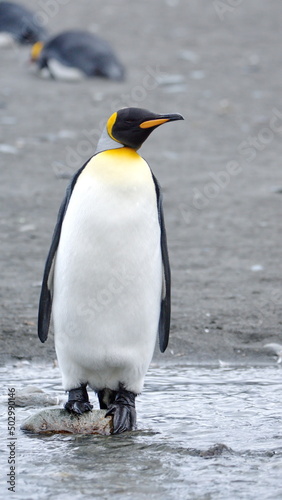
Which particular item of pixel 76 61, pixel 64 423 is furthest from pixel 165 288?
pixel 76 61

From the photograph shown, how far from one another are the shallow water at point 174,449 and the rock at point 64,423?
51 millimetres

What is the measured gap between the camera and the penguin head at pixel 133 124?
3.86 m

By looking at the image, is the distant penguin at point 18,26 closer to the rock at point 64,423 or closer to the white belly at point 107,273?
the white belly at point 107,273

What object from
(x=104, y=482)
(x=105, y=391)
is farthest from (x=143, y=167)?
(x=104, y=482)

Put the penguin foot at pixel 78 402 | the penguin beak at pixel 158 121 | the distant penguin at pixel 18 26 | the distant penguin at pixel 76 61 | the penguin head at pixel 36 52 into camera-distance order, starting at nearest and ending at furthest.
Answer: the penguin beak at pixel 158 121 < the penguin foot at pixel 78 402 < the distant penguin at pixel 76 61 < the penguin head at pixel 36 52 < the distant penguin at pixel 18 26

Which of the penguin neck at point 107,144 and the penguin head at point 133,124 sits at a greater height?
the penguin head at point 133,124

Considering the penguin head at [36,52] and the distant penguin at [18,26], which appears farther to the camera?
the distant penguin at [18,26]

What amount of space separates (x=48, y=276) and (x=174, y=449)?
0.90m

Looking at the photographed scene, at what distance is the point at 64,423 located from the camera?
3.93 m

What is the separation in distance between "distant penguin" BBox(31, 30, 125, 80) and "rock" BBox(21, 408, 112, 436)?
8718mm

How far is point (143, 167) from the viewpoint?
13.0 ft

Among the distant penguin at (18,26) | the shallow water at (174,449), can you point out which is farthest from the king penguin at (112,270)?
the distant penguin at (18,26)

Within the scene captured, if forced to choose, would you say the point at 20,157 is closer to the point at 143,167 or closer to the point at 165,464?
the point at 143,167

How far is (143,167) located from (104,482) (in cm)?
127
